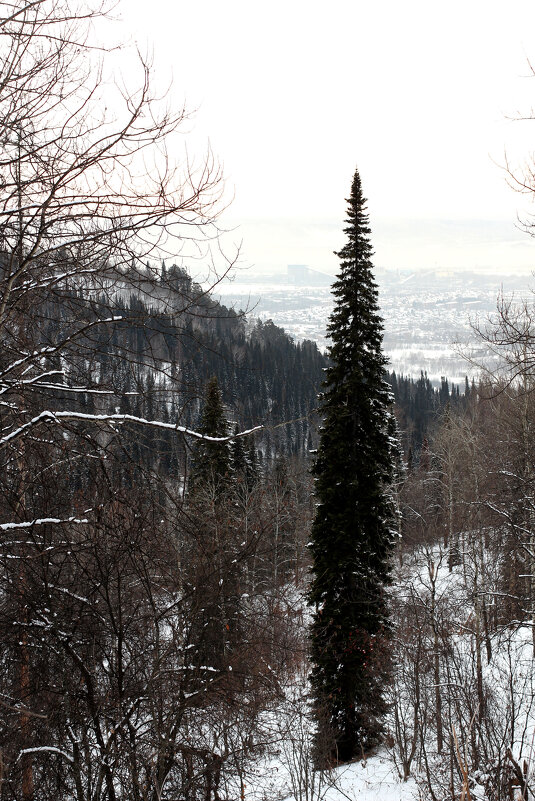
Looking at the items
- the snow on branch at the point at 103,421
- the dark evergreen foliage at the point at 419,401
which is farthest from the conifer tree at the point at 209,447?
the dark evergreen foliage at the point at 419,401

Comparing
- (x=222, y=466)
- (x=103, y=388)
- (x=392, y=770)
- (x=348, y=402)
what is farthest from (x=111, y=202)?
(x=222, y=466)

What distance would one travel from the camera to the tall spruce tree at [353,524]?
13312mm

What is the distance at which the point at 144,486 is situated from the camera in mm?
3418

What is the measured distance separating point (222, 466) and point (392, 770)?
1068 centimetres

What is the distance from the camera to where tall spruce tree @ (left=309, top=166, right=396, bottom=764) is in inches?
524

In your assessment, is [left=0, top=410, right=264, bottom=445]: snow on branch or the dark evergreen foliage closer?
[left=0, top=410, right=264, bottom=445]: snow on branch

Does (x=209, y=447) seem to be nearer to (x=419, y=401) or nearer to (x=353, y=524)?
(x=353, y=524)

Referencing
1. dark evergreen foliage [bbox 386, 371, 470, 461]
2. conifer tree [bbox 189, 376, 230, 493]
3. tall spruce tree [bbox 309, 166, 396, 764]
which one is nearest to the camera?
conifer tree [bbox 189, 376, 230, 493]

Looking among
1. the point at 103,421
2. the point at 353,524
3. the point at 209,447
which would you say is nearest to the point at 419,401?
the point at 353,524

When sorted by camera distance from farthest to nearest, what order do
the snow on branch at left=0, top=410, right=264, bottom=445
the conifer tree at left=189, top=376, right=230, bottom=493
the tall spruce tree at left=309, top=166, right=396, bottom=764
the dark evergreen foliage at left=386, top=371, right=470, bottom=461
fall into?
1. the dark evergreen foliage at left=386, top=371, right=470, bottom=461
2. the tall spruce tree at left=309, top=166, right=396, bottom=764
3. the conifer tree at left=189, top=376, right=230, bottom=493
4. the snow on branch at left=0, top=410, right=264, bottom=445

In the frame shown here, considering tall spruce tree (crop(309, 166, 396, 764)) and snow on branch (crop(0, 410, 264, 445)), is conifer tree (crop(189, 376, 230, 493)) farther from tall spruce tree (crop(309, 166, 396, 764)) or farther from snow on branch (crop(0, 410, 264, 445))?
tall spruce tree (crop(309, 166, 396, 764))

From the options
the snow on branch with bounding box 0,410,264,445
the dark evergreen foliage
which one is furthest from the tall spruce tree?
the dark evergreen foliage

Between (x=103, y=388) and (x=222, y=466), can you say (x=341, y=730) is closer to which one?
(x=222, y=466)

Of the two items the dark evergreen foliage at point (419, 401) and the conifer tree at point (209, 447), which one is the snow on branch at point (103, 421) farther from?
the dark evergreen foliage at point (419, 401)
